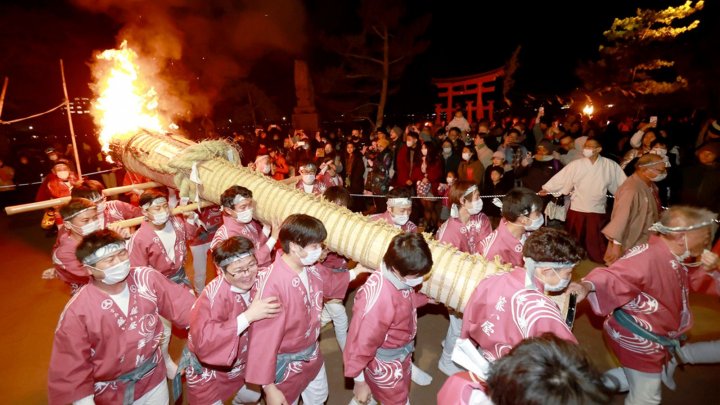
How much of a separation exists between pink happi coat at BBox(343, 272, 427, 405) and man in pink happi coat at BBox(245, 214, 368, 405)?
1.28 feet

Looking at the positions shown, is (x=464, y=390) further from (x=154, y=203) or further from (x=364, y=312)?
(x=154, y=203)

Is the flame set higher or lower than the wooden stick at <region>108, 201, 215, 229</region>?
higher

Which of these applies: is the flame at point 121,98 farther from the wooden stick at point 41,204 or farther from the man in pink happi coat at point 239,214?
the man in pink happi coat at point 239,214

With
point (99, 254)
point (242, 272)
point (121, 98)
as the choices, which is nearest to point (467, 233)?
point (242, 272)

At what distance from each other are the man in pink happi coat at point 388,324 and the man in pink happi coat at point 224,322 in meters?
0.59

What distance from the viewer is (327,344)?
450 centimetres

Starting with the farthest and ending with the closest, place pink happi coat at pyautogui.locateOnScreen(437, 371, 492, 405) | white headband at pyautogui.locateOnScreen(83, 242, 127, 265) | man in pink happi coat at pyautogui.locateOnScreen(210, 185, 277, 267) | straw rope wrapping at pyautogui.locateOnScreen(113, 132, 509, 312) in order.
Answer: man in pink happi coat at pyautogui.locateOnScreen(210, 185, 277, 267) → straw rope wrapping at pyautogui.locateOnScreen(113, 132, 509, 312) → white headband at pyautogui.locateOnScreen(83, 242, 127, 265) → pink happi coat at pyautogui.locateOnScreen(437, 371, 492, 405)

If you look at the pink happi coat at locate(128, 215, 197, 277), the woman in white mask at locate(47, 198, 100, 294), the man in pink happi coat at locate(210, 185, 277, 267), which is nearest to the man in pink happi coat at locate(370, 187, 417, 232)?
the man in pink happi coat at locate(210, 185, 277, 267)

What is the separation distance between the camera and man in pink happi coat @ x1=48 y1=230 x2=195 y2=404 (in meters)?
2.28

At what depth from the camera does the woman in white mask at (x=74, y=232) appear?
3.52m

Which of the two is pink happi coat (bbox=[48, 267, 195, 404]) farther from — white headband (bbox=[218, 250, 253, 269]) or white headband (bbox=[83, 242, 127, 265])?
white headband (bbox=[218, 250, 253, 269])

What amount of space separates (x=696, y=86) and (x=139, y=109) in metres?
19.9

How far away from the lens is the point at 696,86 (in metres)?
15.4

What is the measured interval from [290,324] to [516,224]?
7.52 ft
